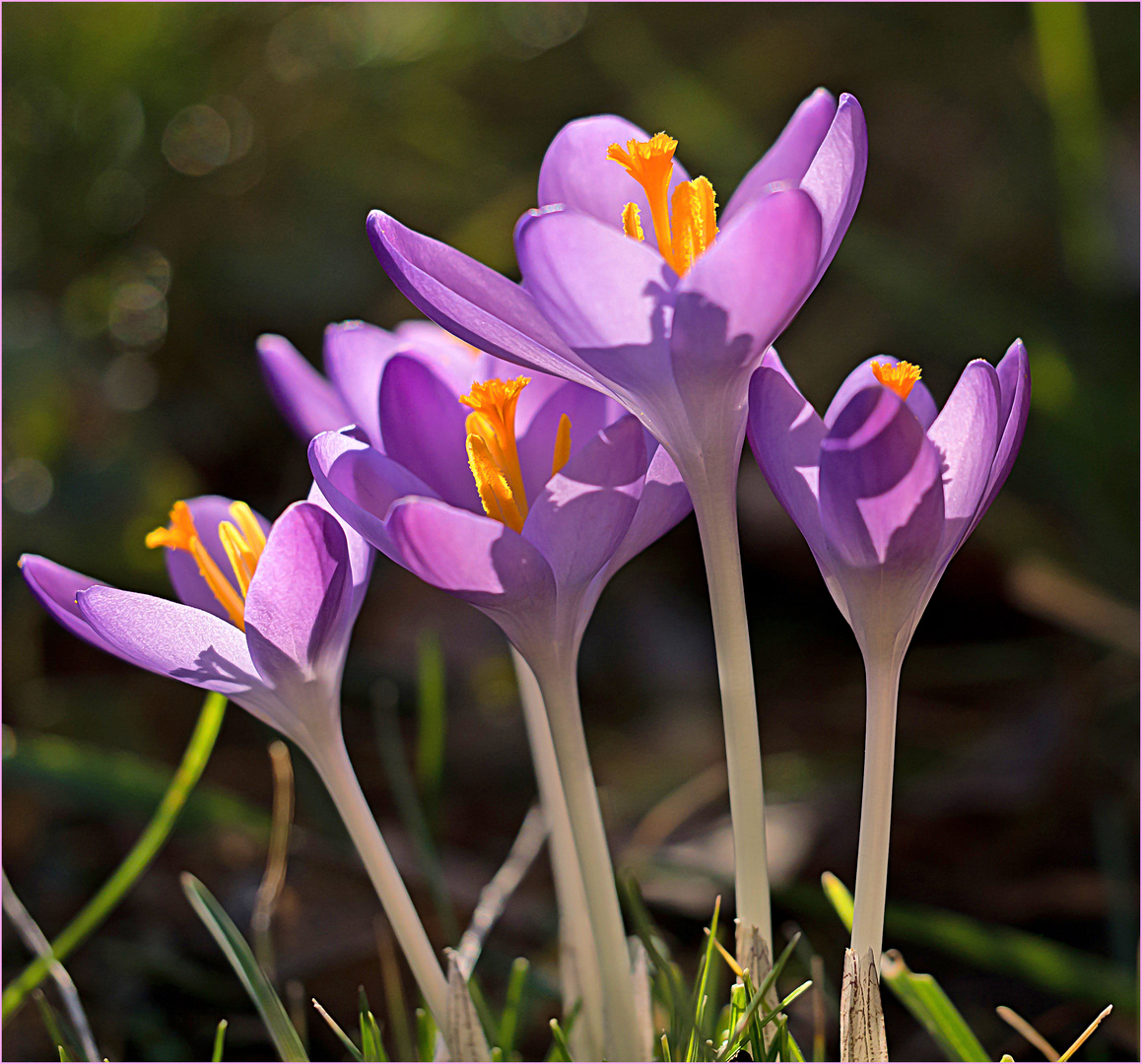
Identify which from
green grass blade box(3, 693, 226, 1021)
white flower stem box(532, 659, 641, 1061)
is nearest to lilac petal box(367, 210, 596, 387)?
white flower stem box(532, 659, 641, 1061)

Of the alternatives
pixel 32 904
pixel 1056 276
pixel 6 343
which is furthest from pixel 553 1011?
pixel 1056 276

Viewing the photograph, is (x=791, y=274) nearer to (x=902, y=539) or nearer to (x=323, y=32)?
(x=902, y=539)

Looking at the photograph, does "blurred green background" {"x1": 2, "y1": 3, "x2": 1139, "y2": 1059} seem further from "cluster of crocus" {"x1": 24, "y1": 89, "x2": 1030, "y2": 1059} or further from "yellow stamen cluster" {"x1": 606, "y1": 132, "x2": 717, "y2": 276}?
"yellow stamen cluster" {"x1": 606, "y1": 132, "x2": 717, "y2": 276}

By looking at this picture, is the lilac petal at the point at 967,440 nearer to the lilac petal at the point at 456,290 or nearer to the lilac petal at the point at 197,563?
the lilac petal at the point at 456,290

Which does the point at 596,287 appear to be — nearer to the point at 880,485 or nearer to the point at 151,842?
the point at 880,485

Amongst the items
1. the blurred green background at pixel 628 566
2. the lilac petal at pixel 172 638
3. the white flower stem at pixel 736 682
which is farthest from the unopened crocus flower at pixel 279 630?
the blurred green background at pixel 628 566
